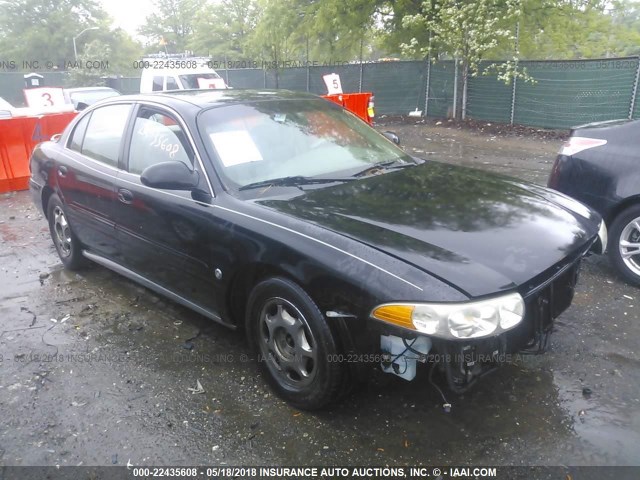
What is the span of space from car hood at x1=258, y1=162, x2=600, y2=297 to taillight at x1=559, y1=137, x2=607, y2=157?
137 cm

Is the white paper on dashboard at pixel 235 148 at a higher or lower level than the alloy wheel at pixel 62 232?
higher

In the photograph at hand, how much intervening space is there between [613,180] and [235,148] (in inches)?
122

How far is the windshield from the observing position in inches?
135

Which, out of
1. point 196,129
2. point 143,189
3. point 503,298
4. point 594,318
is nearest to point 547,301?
point 503,298

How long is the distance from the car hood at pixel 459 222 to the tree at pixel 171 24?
70343mm

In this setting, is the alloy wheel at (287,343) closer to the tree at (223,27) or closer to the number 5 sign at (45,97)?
the number 5 sign at (45,97)

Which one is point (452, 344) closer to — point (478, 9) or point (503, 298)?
point (503, 298)

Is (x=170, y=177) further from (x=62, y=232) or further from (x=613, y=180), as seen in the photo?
(x=613, y=180)

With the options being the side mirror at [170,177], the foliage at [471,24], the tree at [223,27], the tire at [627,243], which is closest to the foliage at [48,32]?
the tree at [223,27]

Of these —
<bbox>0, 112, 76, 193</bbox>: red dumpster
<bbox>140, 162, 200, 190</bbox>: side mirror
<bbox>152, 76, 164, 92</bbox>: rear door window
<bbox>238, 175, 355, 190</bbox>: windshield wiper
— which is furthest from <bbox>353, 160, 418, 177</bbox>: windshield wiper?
<bbox>152, 76, 164, 92</bbox>: rear door window

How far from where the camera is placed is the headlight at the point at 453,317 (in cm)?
234

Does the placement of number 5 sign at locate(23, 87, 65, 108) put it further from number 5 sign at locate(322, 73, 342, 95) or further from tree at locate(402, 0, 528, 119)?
tree at locate(402, 0, 528, 119)

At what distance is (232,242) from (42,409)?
1.46 metres

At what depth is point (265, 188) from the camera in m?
3.30
